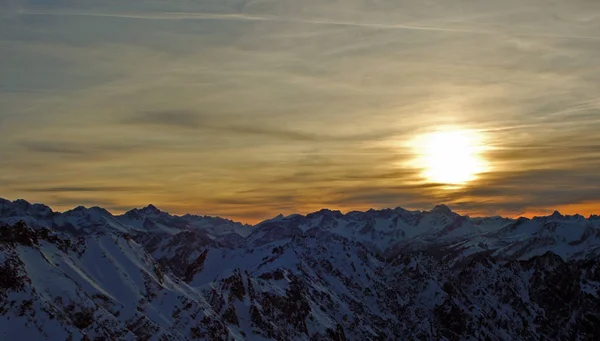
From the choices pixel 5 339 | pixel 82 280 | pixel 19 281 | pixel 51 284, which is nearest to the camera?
pixel 5 339

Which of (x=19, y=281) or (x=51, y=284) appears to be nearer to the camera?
(x=19, y=281)

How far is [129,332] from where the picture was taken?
183 m

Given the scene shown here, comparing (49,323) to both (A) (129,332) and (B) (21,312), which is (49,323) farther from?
(A) (129,332)

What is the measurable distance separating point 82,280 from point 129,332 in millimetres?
23797

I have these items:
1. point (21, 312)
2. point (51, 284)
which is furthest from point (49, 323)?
point (51, 284)

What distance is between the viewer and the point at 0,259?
170375 mm

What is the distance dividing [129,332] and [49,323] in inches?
967

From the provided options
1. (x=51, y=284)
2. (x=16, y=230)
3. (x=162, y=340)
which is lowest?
(x=162, y=340)

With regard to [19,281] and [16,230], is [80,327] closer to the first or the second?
[19,281]

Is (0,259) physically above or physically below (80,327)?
above

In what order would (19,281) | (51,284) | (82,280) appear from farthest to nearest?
(82,280)
(51,284)
(19,281)

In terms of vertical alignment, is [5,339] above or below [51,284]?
below

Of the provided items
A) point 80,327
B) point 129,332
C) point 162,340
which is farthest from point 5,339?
point 162,340

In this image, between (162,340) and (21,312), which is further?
(162,340)
